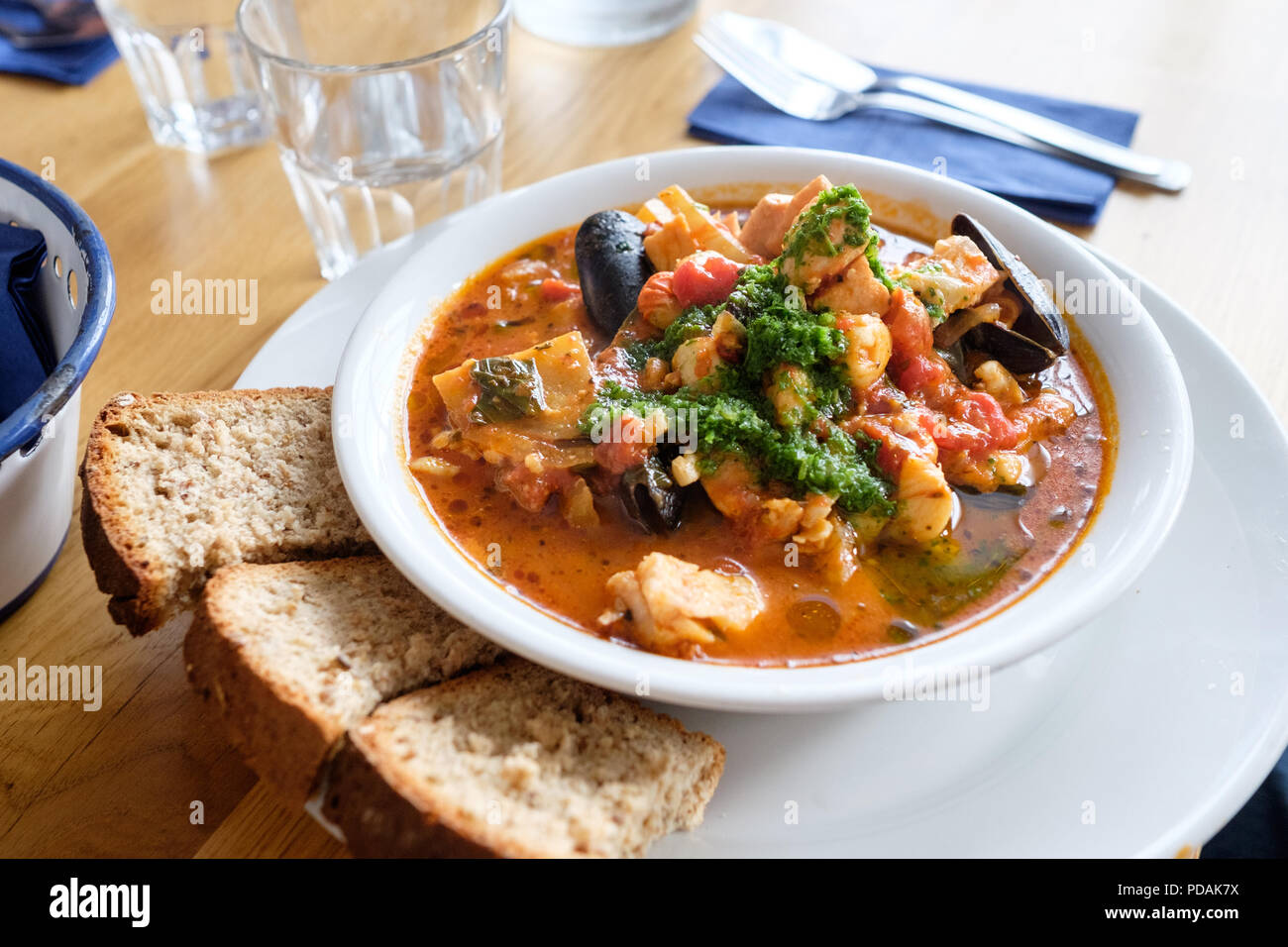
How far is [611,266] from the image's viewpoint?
Answer: 10.4 ft

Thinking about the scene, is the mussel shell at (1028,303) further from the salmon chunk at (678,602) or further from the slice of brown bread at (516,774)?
the slice of brown bread at (516,774)

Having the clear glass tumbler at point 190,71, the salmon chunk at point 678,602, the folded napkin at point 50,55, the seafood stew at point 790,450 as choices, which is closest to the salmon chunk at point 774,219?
the seafood stew at point 790,450

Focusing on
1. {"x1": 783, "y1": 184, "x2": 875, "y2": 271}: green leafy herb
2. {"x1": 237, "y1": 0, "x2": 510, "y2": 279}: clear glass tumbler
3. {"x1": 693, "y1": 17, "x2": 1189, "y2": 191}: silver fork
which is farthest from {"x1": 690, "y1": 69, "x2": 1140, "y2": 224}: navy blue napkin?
{"x1": 783, "y1": 184, "x2": 875, "y2": 271}: green leafy herb

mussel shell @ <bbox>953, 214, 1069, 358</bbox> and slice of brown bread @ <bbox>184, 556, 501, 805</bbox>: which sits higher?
mussel shell @ <bbox>953, 214, 1069, 358</bbox>

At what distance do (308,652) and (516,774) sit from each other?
21.4 inches

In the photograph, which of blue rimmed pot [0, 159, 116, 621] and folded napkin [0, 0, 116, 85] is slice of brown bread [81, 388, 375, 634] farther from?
folded napkin [0, 0, 116, 85]

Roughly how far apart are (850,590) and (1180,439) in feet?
3.05

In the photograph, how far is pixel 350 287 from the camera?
138 inches

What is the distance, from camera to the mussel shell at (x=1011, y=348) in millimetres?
2953

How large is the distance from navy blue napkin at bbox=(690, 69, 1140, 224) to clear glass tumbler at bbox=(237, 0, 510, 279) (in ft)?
3.33

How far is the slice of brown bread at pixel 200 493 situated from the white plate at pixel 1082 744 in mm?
1105

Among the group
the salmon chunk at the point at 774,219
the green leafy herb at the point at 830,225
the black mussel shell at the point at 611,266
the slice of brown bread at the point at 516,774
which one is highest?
the green leafy herb at the point at 830,225

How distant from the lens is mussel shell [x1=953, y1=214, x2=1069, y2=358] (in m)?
2.96
